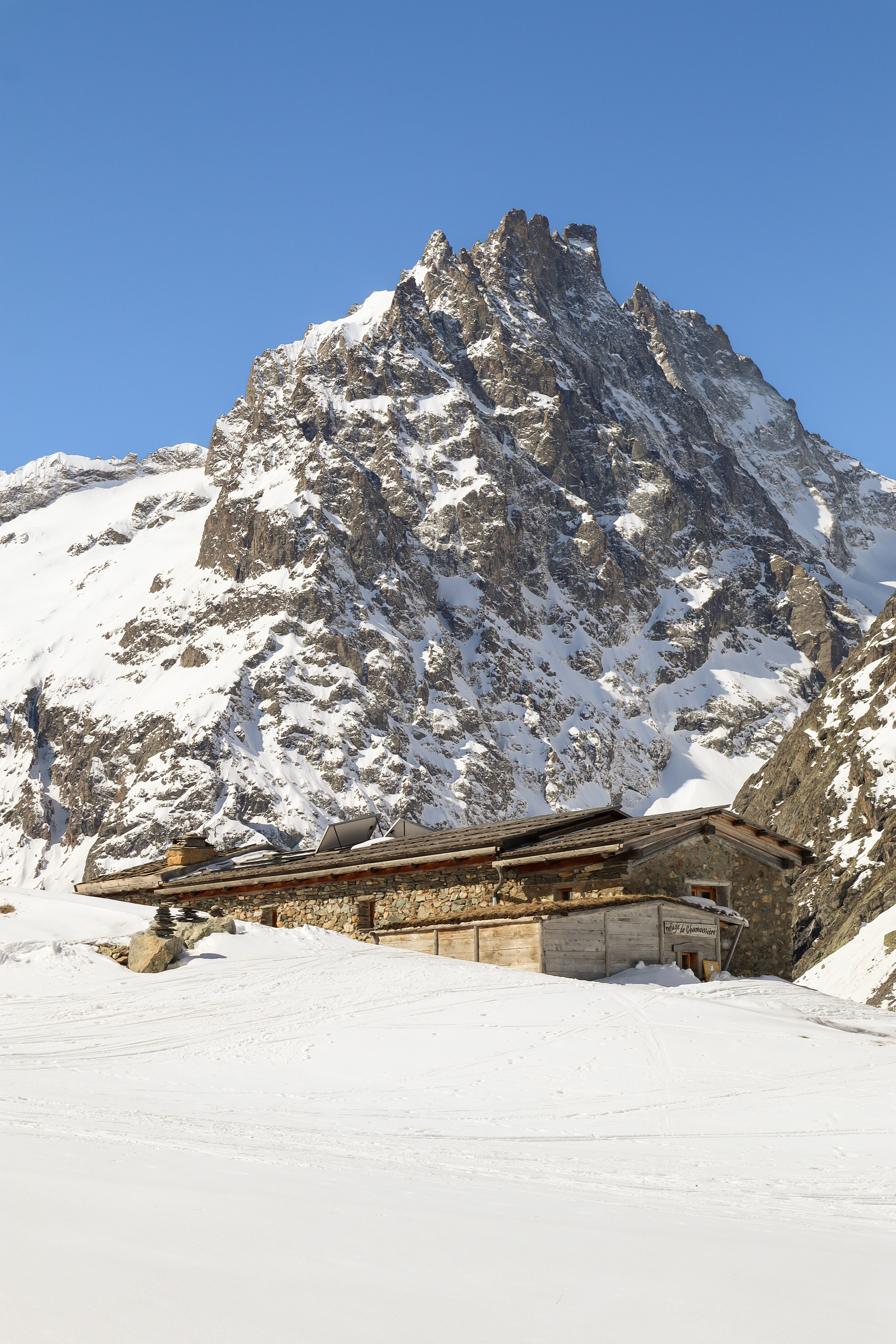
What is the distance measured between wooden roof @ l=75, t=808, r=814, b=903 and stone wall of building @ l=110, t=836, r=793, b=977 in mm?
202

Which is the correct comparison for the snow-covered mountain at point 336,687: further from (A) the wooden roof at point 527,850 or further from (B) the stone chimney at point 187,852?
(A) the wooden roof at point 527,850

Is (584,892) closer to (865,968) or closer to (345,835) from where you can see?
(345,835)

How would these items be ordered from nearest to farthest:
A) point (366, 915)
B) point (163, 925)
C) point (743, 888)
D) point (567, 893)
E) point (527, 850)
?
point (163, 925)
point (567, 893)
point (527, 850)
point (743, 888)
point (366, 915)

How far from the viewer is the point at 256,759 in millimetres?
154625

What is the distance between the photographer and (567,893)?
73.2 ft

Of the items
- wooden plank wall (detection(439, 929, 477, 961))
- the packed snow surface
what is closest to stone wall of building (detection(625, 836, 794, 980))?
the packed snow surface

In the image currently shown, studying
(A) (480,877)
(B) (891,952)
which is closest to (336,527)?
(B) (891,952)

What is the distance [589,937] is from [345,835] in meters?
13.0

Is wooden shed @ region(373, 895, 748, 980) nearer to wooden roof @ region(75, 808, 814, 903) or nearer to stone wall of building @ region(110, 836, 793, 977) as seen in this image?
stone wall of building @ region(110, 836, 793, 977)

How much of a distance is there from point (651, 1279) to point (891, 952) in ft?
148

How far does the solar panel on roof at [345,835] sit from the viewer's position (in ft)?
103

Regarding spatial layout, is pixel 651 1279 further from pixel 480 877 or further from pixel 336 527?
pixel 336 527

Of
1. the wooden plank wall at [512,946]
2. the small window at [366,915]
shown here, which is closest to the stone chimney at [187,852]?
the small window at [366,915]

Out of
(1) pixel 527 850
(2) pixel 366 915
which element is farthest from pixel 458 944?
(2) pixel 366 915
